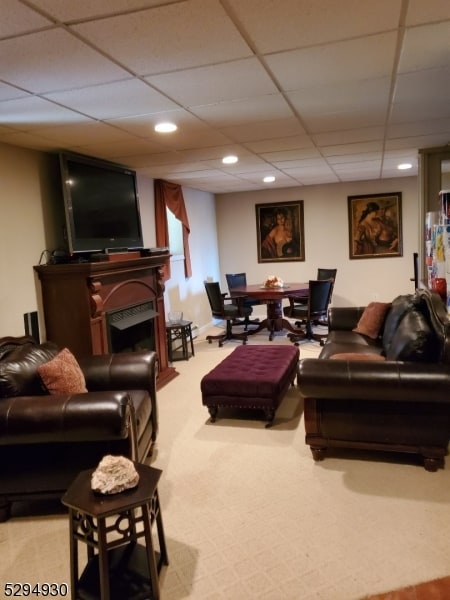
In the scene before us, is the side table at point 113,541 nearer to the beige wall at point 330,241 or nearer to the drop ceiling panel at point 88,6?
the drop ceiling panel at point 88,6

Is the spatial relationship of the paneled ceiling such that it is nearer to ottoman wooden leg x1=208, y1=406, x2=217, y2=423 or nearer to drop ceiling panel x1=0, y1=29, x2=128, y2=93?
drop ceiling panel x1=0, y1=29, x2=128, y2=93

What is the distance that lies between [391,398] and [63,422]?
185 cm

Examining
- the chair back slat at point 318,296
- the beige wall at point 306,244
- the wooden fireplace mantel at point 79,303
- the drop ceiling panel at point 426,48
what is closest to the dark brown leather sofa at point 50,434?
the wooden fireplace mantel at point 79,303

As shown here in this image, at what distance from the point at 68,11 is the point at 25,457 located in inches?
82.7

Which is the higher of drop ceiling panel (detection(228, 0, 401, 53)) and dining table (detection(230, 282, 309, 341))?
drop ceiling panel (detection(228, 0, 401, 53))

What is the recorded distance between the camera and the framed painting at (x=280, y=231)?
7562 millimetres

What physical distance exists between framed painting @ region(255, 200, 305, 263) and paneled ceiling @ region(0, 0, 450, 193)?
343 centimetres

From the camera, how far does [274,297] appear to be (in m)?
6.05

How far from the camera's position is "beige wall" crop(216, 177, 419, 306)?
A: 7.12m

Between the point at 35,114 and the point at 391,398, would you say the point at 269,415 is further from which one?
the point at 35,114

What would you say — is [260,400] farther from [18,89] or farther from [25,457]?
[18,89]

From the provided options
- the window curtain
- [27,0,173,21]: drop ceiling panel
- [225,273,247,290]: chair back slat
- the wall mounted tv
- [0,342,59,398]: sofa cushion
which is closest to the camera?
[27,0,173,21]: drop ceiling panel

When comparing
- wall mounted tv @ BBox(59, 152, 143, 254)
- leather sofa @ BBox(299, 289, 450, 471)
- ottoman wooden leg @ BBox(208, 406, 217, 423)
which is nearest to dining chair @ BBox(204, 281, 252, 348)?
wall mounted tv @ BBox(59, 152, 143, 254)

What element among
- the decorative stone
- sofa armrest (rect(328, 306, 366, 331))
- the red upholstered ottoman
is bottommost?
the red upholstered ottoman
